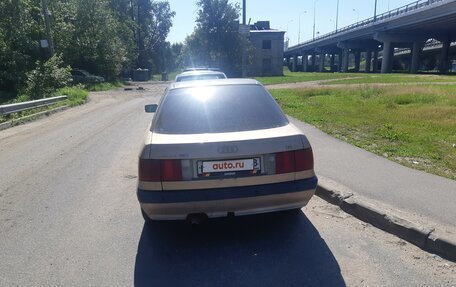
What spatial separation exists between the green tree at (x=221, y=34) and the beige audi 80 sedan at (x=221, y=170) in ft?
175

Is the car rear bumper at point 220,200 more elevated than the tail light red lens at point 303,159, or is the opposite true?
the tail light red lens at point 303,159

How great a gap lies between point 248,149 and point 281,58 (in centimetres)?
7248

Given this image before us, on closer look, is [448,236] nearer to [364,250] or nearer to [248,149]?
[364,250]

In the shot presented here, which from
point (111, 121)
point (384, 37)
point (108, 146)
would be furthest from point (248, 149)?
point (384, 37)

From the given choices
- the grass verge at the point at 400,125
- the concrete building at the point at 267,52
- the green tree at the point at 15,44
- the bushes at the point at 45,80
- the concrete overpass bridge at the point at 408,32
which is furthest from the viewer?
the concrete building at the point at 267,52

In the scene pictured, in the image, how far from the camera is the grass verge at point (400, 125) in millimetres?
6766

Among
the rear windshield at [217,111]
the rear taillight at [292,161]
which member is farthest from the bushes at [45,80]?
the rear taillight at [292,161]

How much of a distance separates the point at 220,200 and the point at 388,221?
1.96 m

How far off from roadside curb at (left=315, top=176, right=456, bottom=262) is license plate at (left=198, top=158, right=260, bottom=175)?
168 centimetres

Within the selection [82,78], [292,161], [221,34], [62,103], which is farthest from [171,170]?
[221,34]

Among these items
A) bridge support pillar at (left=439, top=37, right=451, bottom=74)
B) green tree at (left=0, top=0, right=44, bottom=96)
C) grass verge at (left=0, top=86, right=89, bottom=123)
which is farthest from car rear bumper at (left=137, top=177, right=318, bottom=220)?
bridge support pillar at (left=439, top=37, right=451, bottom=74)

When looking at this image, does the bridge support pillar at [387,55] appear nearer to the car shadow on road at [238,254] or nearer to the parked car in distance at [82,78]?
the parked car in distance at [82,78]

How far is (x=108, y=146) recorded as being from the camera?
8.81 metres

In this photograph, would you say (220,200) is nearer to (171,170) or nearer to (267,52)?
(171,170)
